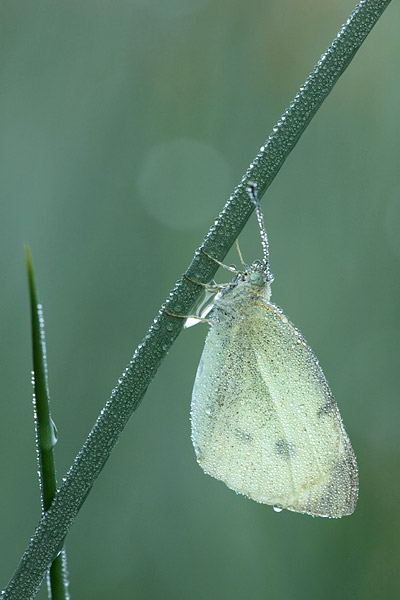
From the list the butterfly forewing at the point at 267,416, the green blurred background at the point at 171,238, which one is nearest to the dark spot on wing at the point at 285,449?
the butterfly forewing at the point at 267,416

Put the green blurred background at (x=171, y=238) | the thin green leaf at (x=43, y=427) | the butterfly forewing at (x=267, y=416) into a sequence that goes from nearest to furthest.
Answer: the thin green leaf at (x=43, y=427), the butterfly forewing at (x=267, y=416), the green blurred background at (x=171, y=238)

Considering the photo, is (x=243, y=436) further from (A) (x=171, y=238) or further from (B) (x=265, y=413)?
(A) (x=171, y=238)

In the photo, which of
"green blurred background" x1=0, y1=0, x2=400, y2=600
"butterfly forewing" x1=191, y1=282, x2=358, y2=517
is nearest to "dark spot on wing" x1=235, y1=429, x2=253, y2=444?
"butterfly forewing" x1=191, y1=282, x2=358, y2=517

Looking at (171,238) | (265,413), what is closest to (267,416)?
(265,413)

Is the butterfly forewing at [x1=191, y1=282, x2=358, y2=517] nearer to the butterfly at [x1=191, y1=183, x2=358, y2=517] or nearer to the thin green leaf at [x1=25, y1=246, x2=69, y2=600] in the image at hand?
the butterfly at [x1=191, y1=183, x2=358, y2=517]

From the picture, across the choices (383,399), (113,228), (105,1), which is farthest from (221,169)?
(383,399)

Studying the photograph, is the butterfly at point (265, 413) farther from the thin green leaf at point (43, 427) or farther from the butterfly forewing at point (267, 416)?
the thin green leaf at point (43, 427)
